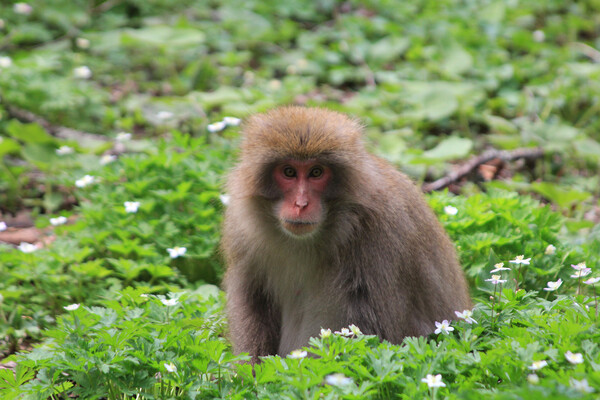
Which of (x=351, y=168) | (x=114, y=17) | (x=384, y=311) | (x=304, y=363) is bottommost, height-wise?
(x=114, y=17)

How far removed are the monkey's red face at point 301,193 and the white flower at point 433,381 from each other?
123 cm

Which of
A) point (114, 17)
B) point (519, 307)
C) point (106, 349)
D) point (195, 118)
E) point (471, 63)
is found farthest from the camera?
point (114, 17)

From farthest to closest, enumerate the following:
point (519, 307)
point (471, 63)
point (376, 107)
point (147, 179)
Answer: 1. point (471, 63)
2. point (376, 107)
3. point (147, 179)
4. point (519, 307)

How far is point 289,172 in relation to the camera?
14.1ft

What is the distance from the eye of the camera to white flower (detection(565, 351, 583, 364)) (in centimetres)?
312

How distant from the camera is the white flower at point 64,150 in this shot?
6.77 meters

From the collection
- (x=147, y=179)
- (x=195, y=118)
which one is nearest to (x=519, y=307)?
(x=147, y=179)

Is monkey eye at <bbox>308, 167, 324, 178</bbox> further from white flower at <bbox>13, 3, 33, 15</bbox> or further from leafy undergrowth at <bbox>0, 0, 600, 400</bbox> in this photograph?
white flower at <bbox>13, 3, 33, 15</bbox>

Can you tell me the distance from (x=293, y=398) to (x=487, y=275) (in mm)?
1700

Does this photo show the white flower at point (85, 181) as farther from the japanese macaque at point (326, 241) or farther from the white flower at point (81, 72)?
the white flower at point (81, 72)

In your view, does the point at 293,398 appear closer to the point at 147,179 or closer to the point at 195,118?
the point at 147,179

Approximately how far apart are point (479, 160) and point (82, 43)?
202 inches

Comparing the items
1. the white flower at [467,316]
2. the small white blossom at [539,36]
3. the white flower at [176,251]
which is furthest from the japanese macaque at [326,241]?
the small white blossom at [539,36]

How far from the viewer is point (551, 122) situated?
8398 mm
